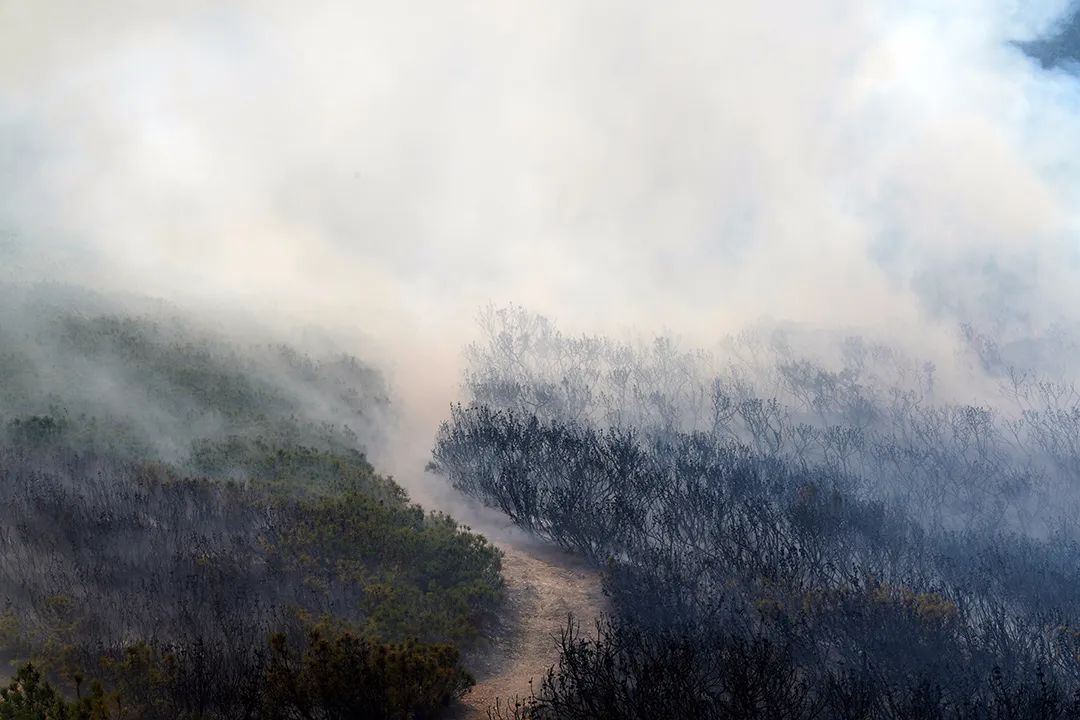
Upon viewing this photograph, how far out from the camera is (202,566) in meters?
13.5

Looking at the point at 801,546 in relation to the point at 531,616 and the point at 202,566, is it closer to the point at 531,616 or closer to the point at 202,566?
the point at 531,616

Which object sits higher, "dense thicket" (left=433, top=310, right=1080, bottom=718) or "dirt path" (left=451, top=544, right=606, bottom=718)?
"dense thicket" (left=433, top=310, right=1080, bottom=718)

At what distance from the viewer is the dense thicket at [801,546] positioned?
1033cm

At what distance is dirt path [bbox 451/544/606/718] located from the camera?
12734 mm

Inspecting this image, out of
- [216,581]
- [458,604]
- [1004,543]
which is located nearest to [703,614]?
[458,604]

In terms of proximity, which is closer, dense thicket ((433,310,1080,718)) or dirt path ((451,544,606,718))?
dense thicket ((433,310,1080,718))

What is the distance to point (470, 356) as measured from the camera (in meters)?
59.2

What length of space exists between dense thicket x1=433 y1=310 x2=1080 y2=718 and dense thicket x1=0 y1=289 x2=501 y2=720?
302cm

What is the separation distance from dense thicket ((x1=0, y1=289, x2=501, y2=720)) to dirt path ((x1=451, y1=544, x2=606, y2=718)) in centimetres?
68

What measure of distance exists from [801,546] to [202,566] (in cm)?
1435

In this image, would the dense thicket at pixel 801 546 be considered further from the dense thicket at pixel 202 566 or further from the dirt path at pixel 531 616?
the dense thicket at pixel 202 566

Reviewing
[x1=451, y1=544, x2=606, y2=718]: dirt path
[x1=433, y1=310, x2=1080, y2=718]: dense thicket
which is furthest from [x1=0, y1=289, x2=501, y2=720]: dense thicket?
[x1=433, y1=310, x2=1080, y2=718]: dense thicket

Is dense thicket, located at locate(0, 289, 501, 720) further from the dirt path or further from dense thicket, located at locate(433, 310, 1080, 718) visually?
dense thicket, located at locate(433, 310, 1080, 718)

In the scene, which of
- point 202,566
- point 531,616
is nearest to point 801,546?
point 531,616
